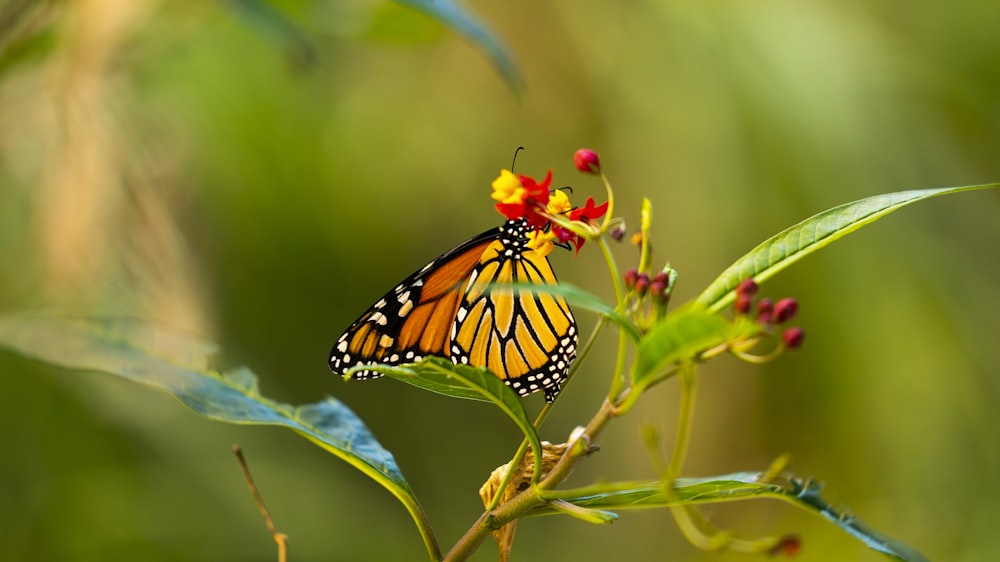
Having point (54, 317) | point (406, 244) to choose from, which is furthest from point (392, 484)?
point (406, 244)

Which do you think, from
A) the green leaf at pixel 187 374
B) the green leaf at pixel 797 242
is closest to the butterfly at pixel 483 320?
the green leaf at pixel 187 374

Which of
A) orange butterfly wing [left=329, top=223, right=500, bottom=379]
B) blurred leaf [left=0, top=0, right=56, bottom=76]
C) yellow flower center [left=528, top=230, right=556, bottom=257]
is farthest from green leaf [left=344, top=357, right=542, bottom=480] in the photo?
blurred leaf [left=0, top=0, right=56, bottom=76]

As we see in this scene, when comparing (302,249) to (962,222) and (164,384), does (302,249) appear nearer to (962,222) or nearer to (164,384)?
(962,222)

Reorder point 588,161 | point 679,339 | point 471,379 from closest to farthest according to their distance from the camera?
point 679,339 → point 471,379 → point 588,161

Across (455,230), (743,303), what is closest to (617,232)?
(743,303)

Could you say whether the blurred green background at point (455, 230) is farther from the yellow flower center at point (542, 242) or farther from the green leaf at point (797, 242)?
the green leaf at point (797, 242)

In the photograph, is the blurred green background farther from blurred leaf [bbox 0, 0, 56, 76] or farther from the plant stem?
the plant stem

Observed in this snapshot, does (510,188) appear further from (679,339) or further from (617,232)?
(679,339)

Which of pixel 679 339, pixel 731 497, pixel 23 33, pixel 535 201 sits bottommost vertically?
pixel 731 497
